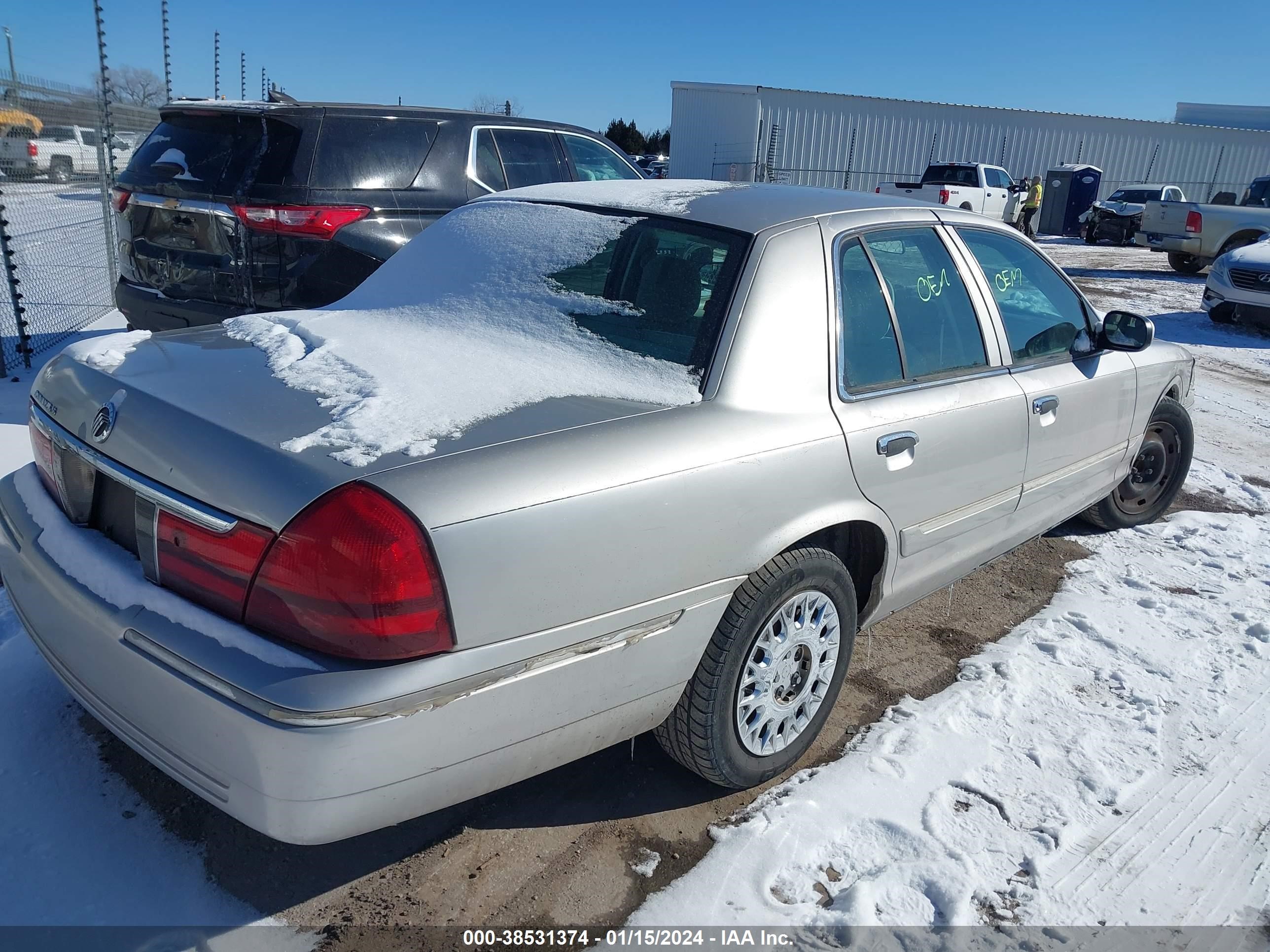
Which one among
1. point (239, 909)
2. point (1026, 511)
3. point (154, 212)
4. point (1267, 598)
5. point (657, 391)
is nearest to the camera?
point (239, 909)

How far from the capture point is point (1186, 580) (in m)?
4.28

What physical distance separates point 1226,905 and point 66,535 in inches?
120

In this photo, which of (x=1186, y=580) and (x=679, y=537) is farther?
(x=1186, y=580)

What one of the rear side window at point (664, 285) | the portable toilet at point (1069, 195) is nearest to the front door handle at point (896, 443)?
the rear side window at point (664, 285)

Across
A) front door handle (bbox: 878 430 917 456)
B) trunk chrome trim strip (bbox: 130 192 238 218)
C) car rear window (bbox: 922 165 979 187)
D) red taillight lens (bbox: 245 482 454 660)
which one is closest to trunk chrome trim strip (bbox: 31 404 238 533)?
red taillight lens (bbox: 245 482 454 660)

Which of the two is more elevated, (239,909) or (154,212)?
(154,212)

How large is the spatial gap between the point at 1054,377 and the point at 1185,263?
1672 cm

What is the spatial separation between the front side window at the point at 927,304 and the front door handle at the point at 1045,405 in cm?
29

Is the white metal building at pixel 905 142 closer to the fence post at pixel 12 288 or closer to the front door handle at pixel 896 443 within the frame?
the fence post at pixel 12 288

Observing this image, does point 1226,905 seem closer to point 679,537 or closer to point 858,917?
point 858,917

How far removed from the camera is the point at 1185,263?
17.5 m

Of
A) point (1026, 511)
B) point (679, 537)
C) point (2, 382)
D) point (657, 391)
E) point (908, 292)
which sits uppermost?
point (908, 292)

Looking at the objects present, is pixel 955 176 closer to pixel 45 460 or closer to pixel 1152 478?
pixel 1152 478

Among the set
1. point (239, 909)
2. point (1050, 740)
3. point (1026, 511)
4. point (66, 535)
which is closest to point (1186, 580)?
point (1026, 511)
